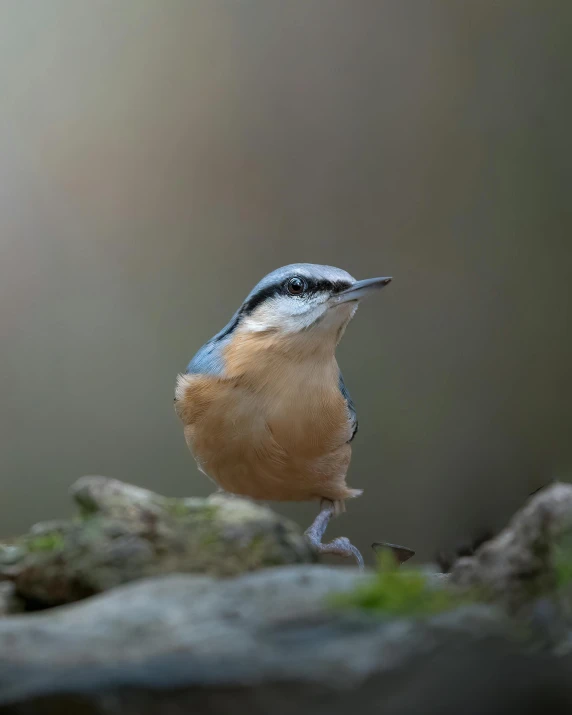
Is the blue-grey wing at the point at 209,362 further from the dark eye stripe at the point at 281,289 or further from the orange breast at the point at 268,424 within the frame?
the dark eye stripe at the point at 281,289

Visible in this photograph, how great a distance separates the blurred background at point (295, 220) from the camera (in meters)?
5.54

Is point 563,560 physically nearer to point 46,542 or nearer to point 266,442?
point 46,542

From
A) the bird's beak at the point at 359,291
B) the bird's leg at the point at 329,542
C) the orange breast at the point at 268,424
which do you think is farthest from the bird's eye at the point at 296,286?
the bird's leg at the point at 329,542

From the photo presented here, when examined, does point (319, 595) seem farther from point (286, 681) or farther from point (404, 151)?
point (404, 151)

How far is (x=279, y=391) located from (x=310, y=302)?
13.6 inches

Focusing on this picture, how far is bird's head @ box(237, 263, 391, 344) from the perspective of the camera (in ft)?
9.18

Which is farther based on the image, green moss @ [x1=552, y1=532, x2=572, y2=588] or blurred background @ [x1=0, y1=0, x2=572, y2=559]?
blurred background @ [x1=0, y1=0, x2=572, y2=559]

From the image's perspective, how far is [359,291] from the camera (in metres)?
2.79

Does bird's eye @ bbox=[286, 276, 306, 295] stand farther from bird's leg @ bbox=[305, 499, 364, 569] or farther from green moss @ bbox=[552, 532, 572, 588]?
green moss @ bbox=[552, 532, 572, 588]

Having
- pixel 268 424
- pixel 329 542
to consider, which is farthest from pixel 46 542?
pixel 329 542

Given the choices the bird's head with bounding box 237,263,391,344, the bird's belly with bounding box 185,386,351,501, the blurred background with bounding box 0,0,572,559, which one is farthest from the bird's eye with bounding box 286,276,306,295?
the blurred background with bounding box 0,0,572,559

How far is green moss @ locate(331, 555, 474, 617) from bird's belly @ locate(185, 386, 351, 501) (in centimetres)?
154

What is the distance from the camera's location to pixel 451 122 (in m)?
5.70

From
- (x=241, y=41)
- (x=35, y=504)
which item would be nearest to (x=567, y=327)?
(x=241, y=41)
